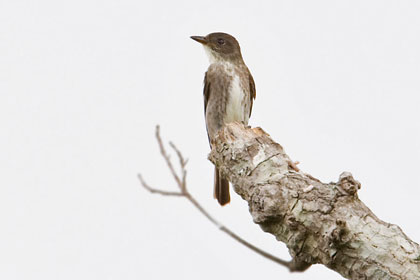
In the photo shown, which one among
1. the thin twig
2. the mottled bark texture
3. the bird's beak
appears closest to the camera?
the thin twig

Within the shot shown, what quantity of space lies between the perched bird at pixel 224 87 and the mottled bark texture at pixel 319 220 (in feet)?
12.2

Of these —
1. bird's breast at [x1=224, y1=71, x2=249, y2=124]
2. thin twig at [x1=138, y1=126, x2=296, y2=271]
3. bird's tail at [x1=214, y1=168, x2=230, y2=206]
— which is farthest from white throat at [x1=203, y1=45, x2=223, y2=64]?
thin twig at [x1=138, y1=126, x2=296, y2=271]

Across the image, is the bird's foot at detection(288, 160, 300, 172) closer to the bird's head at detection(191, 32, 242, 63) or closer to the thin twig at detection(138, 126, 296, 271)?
the thin twig at detection(138, 126, 296, 271)

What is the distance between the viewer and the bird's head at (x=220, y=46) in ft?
29.0

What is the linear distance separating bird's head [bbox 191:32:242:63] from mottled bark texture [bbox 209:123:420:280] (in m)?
4.47

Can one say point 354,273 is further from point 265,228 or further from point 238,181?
point 238,181

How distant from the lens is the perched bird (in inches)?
331

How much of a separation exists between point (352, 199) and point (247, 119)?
17.0 ft

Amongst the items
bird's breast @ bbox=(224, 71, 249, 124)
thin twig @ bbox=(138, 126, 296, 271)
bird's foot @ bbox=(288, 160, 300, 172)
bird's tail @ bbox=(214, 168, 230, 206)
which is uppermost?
bird's breast @ bbox=(224, 71, 249, 124)

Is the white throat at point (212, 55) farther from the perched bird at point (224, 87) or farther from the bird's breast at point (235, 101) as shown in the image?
the bird's breast at point (235, 101)

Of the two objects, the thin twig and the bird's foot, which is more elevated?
the bird's foot

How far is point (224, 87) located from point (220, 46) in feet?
2.72

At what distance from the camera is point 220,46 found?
8930mm

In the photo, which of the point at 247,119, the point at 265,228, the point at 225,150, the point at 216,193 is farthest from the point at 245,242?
the point at 247,119
